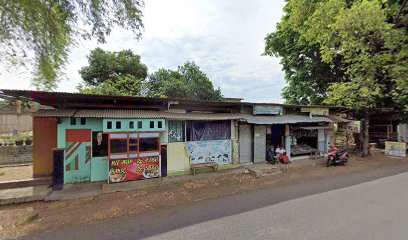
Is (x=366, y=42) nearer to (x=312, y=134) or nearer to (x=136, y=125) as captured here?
(x=312, y=134)

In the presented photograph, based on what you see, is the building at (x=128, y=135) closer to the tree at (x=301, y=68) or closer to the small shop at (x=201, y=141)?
the small shop at (x=201, y=141)

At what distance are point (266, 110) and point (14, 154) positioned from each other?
614 inches

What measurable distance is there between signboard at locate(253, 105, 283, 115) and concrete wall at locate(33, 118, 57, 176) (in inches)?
386

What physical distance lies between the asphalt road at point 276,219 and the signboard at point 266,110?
5.13 metres

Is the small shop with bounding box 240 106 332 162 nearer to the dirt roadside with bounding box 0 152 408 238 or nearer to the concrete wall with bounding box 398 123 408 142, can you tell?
the dirt roadside with bounding box 0 152 408 238

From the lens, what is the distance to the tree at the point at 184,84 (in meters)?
22.1

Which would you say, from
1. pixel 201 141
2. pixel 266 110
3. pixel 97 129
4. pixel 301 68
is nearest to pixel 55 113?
pixel 97 129

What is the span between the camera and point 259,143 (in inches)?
424

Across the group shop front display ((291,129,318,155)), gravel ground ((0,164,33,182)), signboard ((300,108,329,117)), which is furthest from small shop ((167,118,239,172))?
gravel ground ((0,164,33,182))

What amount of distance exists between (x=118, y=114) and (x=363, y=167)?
12911 mm

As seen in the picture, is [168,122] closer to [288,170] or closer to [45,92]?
[45,92]

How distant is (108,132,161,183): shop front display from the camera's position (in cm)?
718

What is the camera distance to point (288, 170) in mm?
9719

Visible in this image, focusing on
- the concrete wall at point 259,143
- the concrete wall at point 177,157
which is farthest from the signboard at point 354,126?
the concrete wall at point 177,157
